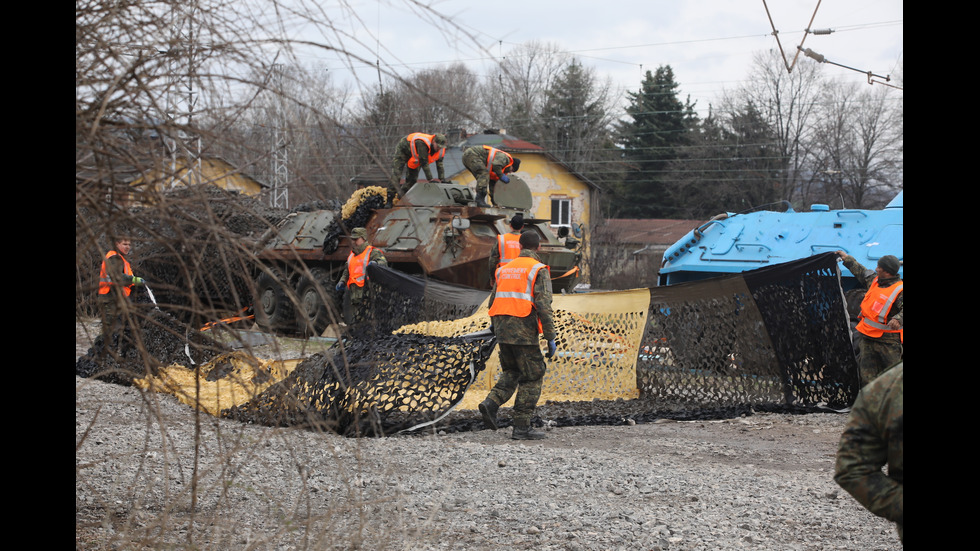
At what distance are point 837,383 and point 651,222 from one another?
35884 millimetres

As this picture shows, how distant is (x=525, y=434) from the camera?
6977mm

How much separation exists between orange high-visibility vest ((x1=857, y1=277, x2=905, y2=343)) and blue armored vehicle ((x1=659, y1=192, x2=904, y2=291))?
2735 mm

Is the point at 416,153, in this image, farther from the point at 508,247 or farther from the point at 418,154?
the point at 508,247

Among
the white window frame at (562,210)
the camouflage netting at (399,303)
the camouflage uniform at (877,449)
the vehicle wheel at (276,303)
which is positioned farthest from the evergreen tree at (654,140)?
the camouflage uniform at (877,449)

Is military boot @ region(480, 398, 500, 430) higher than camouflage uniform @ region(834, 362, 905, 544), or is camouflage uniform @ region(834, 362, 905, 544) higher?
camouflage uniform @ region(834, 362, 905, 544)

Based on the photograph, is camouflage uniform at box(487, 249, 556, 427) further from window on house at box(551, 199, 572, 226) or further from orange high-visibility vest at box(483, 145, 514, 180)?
window on house at box(551, 199, 572, 226)

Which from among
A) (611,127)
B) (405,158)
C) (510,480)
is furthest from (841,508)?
(611,127)

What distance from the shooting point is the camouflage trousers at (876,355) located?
776 centimetres

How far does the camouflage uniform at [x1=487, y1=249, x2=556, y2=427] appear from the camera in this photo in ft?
23.1

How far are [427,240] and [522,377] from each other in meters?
6.27

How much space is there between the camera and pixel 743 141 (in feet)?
144

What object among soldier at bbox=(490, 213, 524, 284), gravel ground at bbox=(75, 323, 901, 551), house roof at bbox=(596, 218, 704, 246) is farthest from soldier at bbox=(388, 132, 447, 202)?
house roof at bbox=(596, 218, 704, 246)
